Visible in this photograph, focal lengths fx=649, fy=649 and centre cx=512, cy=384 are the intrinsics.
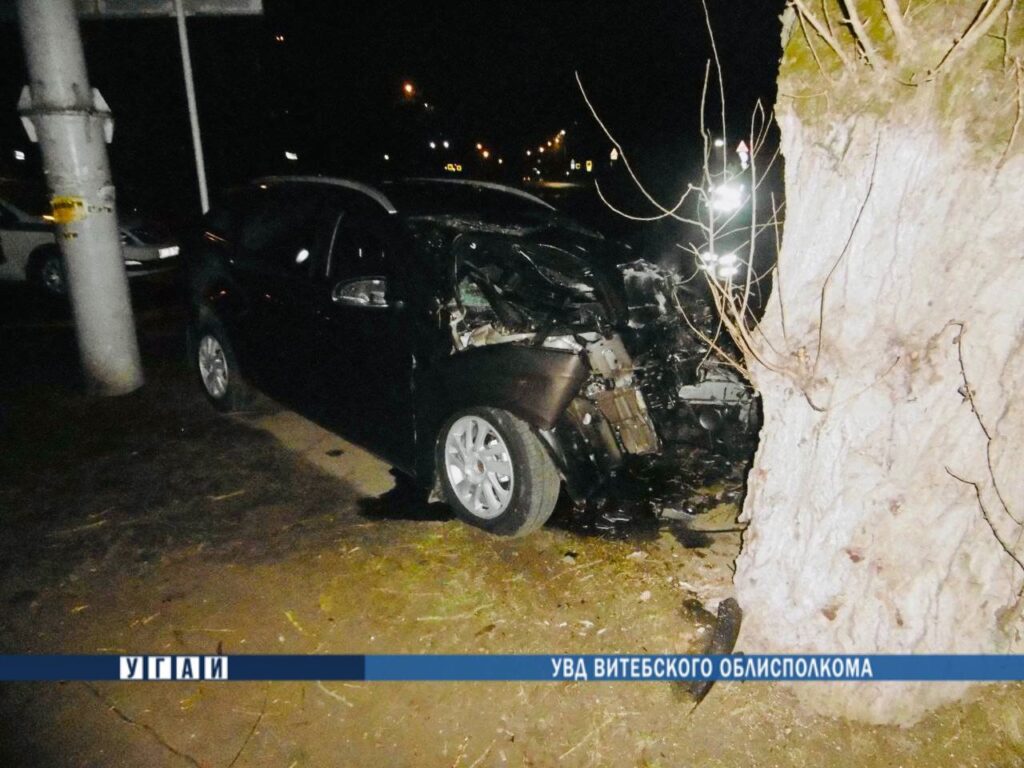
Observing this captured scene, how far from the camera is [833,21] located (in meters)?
1.85

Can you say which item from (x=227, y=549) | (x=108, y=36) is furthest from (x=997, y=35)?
(x=108, y=36)

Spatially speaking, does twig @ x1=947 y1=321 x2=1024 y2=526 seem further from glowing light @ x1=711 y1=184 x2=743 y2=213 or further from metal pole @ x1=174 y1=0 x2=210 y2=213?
metal pole @ x1=174 y1=0 x2=210 y2=213

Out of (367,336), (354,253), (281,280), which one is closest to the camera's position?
(367,336)

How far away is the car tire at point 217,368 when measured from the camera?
4.91 meters

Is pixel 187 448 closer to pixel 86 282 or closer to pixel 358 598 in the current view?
pixel 86 282

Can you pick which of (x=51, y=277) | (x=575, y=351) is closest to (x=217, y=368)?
(x=575, y=351)

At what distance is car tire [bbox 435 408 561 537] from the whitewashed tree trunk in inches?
43.8

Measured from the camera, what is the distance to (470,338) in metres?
3.35

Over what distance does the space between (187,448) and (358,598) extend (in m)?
2.33

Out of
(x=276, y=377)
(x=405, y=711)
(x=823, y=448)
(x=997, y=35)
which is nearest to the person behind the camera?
(x=997, y=35)

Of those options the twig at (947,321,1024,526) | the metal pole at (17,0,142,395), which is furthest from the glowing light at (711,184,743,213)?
the metal pole at (17,0,142,395)

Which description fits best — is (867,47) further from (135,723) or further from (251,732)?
(135,723)

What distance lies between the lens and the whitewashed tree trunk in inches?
68.5

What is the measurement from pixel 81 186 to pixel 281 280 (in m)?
2.21
